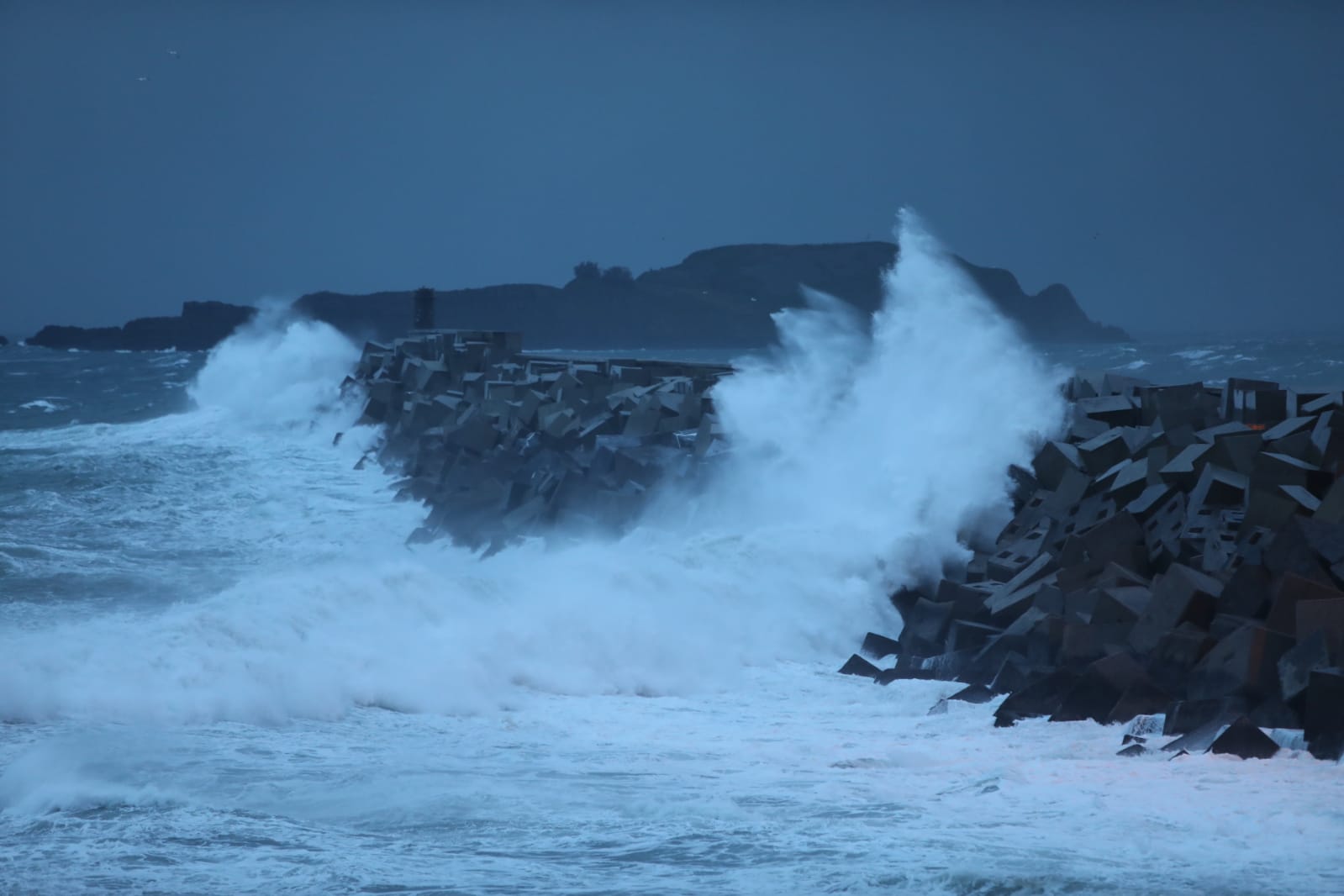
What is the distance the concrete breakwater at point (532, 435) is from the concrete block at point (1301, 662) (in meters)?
7.18

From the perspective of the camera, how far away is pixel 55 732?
255 inches

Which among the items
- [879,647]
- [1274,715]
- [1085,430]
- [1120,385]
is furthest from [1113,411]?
[1274,715]

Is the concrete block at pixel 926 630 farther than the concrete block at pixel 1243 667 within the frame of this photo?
Yes

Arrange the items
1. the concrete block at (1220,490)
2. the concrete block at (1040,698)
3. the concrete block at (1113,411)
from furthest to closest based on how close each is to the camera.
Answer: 1. the concrete block at (1113,411)
2. the concrete block at (1220,490)
3. the concrete block at (1040,698)

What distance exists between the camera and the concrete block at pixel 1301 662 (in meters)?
6.35

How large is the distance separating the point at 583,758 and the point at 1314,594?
4002 millimetres

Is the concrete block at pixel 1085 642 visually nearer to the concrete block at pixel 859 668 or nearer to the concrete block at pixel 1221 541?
the concrete block at pixel 1221 541

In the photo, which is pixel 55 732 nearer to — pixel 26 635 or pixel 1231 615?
pixel 26 635

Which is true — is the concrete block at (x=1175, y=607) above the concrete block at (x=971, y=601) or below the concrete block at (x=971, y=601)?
above

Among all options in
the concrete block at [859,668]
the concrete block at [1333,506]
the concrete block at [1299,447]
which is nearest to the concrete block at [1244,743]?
the concrete block at [1333,506]

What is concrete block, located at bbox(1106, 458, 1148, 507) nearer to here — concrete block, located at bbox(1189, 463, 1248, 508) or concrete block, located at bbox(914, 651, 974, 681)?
concrete block, located at bbox(1189, 463, 1248, 508)

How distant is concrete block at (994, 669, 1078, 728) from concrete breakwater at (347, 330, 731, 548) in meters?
6.15

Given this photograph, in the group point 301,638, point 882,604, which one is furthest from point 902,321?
point 301,638

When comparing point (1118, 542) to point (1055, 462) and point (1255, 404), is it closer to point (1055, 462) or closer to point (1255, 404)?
point (1055, 462)
